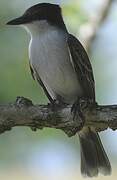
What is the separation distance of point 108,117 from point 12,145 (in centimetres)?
413

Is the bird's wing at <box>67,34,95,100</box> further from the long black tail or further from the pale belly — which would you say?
the long black tail

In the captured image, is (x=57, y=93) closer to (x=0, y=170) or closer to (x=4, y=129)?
(x=4, y=129)

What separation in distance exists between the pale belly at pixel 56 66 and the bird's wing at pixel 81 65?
0.13 ft

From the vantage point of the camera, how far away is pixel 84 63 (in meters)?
6.49

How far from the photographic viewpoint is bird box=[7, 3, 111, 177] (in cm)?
643

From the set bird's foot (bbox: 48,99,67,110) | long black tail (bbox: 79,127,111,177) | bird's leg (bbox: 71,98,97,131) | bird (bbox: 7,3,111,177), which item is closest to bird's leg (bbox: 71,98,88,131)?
bird's leg (bbox: 71,98,97,131)

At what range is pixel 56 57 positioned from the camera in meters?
6.41

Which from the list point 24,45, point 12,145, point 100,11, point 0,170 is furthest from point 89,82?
point 0,170

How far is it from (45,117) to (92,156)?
4.52ft

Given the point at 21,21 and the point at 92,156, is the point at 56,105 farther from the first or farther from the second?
the point at 92,156

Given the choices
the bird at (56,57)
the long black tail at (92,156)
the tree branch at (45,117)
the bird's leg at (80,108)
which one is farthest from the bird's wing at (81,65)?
the tree branch at (45,117)

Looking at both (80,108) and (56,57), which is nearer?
(80,108)

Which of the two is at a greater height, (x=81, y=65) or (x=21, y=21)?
(x=21, y=21)

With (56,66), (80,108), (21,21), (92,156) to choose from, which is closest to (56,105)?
(80,108)
